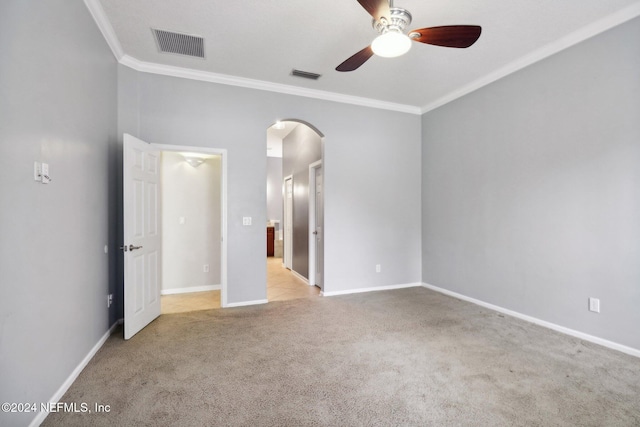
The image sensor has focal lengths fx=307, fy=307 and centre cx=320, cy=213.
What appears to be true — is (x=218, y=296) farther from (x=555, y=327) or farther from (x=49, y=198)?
(x=555, y=327)

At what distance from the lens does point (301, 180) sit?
5.92m

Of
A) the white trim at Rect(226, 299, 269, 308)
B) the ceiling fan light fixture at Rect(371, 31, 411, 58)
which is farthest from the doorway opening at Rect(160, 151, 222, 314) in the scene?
the ceiling fan light fixture at Rect(371, 31, 411, 58)

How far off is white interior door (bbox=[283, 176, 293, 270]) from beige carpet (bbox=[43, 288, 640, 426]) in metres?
3.07

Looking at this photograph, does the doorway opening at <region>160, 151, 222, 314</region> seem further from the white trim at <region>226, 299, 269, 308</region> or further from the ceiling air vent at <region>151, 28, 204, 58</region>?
the ceiling air vent at <region>151, 28, 204, 58</region>

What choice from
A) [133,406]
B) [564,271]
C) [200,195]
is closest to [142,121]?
[200,195]

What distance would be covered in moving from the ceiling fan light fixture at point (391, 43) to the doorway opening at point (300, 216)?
2321mm

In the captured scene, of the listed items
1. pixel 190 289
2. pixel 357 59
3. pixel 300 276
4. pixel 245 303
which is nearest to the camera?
pixel 357 59

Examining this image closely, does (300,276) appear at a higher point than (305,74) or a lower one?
lower

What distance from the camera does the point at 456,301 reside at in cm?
426

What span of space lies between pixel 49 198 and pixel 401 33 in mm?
2585

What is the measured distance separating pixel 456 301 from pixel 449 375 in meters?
2.13

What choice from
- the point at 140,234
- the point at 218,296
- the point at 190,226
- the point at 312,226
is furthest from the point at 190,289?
the point at 312,226

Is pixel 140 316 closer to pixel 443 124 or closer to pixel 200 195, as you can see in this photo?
pixel 200 195

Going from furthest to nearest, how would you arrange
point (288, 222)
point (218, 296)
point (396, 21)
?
point (288, 222)
point (218, 296)
point (396, 21)
